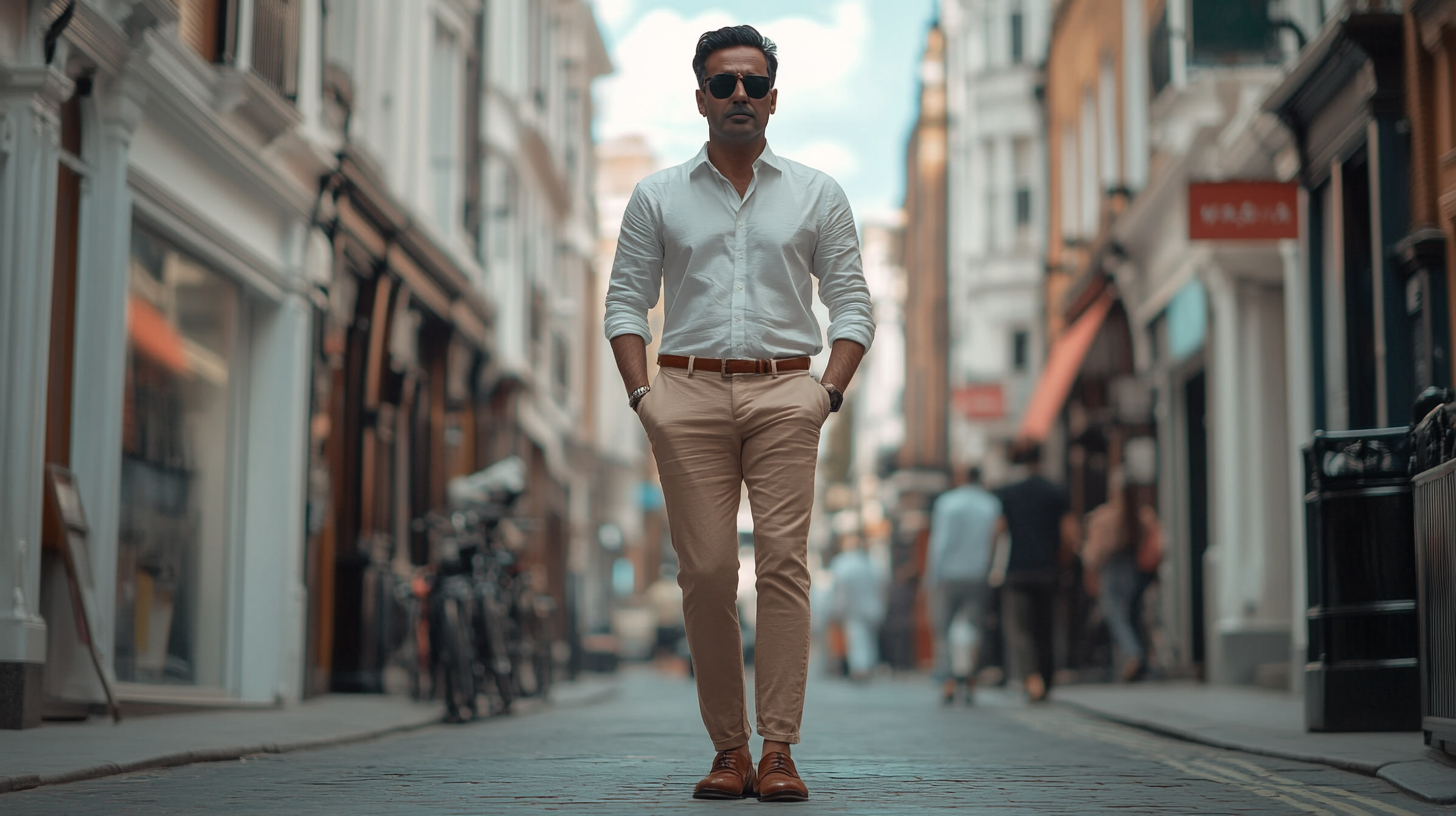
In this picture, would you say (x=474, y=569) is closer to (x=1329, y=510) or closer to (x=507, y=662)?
(x=507, y=662)

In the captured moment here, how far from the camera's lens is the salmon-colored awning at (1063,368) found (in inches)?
913

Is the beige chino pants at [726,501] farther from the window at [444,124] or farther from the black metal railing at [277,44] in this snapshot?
the window at [444,124]

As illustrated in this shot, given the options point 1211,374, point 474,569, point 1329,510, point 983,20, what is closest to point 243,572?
point 474,569

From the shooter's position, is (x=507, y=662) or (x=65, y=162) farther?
(x=507, y=662)

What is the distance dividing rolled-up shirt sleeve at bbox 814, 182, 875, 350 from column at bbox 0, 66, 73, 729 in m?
4.85

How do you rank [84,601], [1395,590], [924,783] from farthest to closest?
[84,601], [1395,590], [924,783]

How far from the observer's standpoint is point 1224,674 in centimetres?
1705

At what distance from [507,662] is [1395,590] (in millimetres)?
6035

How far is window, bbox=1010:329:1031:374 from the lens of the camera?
114 feet

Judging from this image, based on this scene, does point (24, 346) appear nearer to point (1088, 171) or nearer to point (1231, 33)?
point (1231, 33)

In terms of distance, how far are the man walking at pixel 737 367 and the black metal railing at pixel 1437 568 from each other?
7.65 feet

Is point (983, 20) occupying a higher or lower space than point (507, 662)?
higher

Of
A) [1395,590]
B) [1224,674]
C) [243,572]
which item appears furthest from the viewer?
[1224,674]

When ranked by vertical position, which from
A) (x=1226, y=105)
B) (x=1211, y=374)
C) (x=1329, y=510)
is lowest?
(x=1329, y=510)
